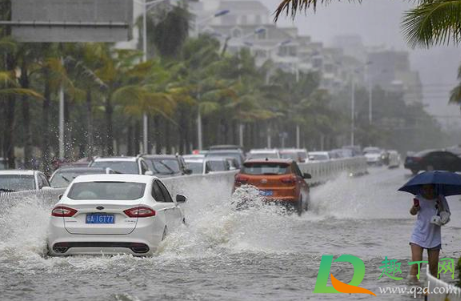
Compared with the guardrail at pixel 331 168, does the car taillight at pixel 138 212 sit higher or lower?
higher

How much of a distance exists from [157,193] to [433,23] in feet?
16.8

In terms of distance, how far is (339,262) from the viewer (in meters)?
20.0

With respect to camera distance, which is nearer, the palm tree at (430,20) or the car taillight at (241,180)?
the palm tree at (430,20)

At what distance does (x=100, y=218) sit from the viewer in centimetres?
1914

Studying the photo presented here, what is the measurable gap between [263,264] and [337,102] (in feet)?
583

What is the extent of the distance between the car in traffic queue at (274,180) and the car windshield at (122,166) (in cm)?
327

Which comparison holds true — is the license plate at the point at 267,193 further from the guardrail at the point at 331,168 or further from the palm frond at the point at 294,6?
the guardrail at the point at 331,168

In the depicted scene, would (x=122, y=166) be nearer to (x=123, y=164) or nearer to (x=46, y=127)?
(x=123, y=164)

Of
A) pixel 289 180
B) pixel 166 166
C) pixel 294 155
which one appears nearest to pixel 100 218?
pixel 289 180

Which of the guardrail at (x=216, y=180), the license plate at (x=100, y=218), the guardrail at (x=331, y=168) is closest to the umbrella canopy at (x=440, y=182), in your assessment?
the license plate at (x=100, y=218)

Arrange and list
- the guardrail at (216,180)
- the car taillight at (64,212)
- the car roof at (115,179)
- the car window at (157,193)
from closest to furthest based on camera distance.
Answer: the car taillight at (64,212)
the car roof at (115,179)
the car window at (157,193)
the guardrail at (216,180)

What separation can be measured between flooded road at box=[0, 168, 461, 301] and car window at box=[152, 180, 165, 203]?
24.2 inches

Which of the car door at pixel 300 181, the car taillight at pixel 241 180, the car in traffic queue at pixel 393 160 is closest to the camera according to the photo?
the car taillight at pixel 241 180

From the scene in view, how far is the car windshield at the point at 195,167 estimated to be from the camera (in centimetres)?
4390
